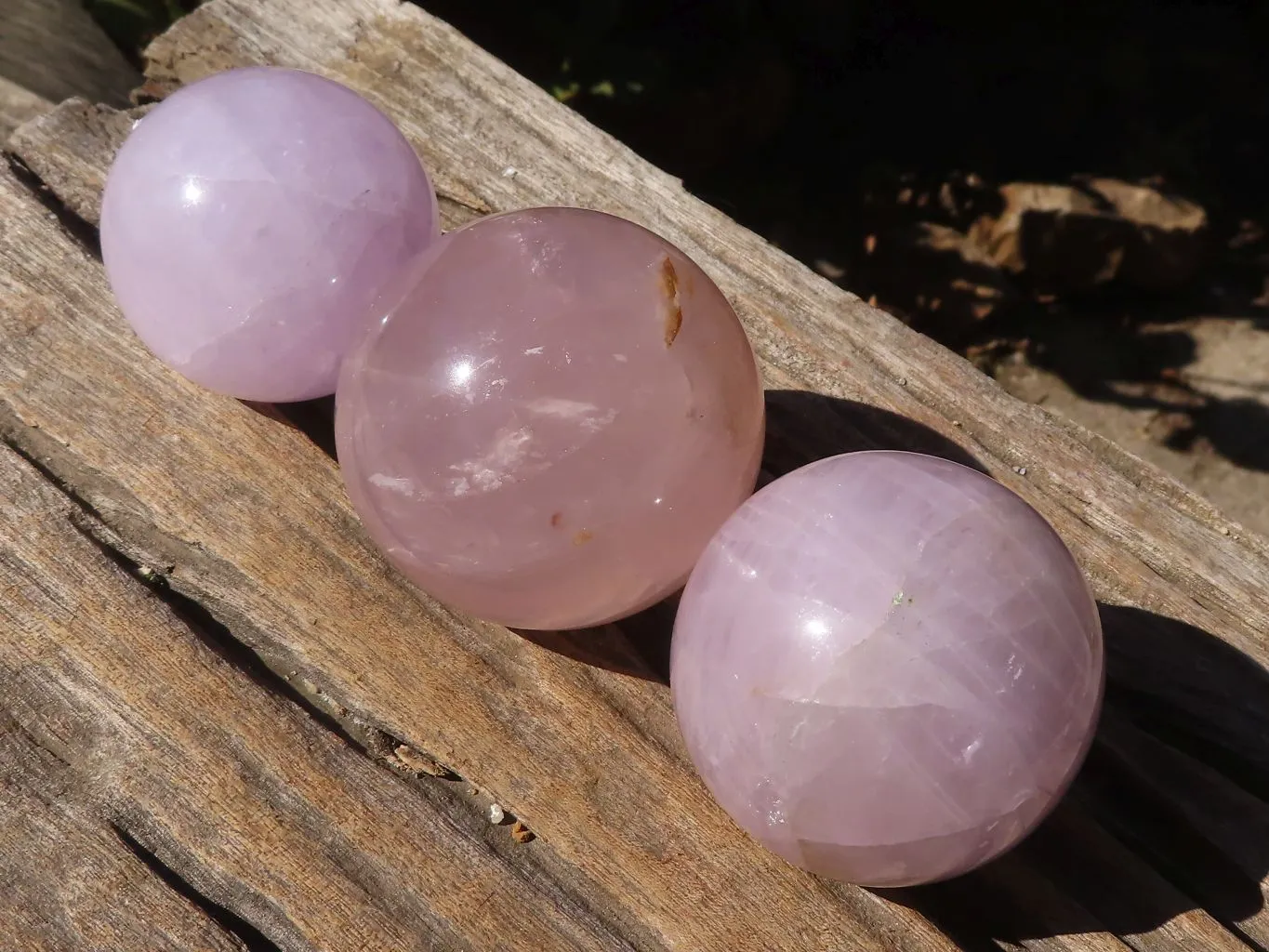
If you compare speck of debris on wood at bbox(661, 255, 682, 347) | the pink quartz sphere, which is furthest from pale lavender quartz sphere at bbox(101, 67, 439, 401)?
speck of debris on wood at bbox(661, 255, 682, 347)

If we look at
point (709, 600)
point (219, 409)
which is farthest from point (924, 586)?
point (219, 409)

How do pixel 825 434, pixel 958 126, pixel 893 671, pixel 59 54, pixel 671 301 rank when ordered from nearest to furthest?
pixel 893 671
pixel 671 301
pixel 825 434
pixel 59 54
pixel 958 126

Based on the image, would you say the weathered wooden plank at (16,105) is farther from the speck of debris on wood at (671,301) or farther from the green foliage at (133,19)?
the speck of debris on wood at (671,301)

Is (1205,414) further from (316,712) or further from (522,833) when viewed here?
(316,712)

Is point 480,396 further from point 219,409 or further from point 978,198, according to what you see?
point 978,198

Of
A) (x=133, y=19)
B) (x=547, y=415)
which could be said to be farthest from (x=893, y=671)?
(x=133, y=19)

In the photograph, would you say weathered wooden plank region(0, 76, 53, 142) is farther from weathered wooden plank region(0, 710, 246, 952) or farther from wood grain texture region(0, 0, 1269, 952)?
weathered wooden plank region(0, 710, 246, 952)

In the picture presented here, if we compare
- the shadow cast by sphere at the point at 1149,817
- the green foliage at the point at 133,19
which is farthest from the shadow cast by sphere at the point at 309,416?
the green foliage at the point at 133,19
